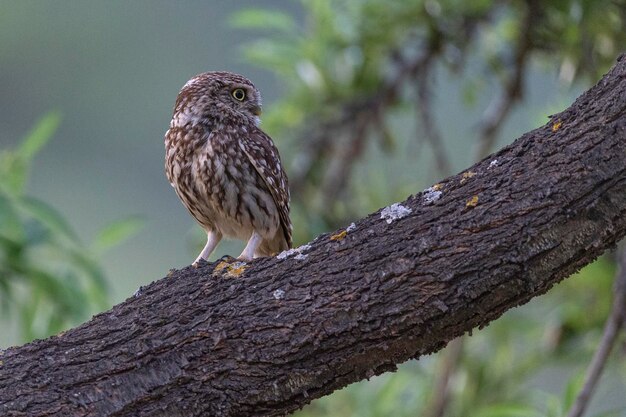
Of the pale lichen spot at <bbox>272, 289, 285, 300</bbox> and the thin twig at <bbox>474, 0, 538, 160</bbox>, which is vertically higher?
the thin twig at <bbox>474, 0, 538, 160</bbox>

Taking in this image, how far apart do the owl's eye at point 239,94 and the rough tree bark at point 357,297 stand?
1.72 m

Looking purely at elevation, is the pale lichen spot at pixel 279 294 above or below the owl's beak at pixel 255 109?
below

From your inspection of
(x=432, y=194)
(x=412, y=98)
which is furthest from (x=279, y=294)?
(x=412, y=98)

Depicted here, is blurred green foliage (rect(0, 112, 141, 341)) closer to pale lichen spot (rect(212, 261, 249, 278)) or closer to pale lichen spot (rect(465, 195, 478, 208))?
pale lichen spot (rect(212, 261, 249, 278))

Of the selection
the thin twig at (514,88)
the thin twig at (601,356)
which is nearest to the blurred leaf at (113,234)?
the thin twig at (514,88)

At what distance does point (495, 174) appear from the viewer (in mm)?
3588

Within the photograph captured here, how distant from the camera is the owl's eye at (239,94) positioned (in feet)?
17.9

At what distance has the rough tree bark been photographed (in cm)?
343

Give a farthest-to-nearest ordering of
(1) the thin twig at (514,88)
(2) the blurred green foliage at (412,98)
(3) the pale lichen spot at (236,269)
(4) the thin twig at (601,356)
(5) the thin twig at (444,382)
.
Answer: (2) the blurred green foliage at (412,98) → (1) the thin twig at (514,88) → (5) the thin twig at (444,382) → (4) the thin twig at (601,356) → (3) the pale lichen spot at (236,269)

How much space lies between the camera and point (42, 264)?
252 inches

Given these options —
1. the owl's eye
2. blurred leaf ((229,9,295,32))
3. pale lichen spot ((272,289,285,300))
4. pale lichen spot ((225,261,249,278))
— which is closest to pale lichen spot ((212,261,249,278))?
pale lichen spot ((225,261,249,278))

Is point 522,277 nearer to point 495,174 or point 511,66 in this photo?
point 495,174

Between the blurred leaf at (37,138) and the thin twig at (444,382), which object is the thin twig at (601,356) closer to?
the thin twig at (444,382)

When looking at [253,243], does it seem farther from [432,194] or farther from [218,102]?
[432,194]
